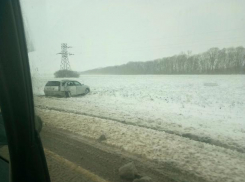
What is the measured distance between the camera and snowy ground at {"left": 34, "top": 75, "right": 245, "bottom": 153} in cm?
507

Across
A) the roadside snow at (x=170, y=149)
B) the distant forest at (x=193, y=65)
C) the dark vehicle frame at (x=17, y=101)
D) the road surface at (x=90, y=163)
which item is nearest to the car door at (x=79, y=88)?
the distant forest at (x=193, y=65)

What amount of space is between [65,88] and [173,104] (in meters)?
4.44

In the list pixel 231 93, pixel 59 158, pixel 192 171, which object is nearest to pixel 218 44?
pixel 231 93

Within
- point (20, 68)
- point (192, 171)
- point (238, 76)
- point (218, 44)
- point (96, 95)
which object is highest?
point (218, 44)

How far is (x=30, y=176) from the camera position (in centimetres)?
193

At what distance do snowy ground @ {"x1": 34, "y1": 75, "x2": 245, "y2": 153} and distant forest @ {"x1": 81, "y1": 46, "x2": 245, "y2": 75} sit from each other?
290 mm

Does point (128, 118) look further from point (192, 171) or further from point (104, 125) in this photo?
point (192, 171)

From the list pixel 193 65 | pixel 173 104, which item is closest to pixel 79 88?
pixel 173 104

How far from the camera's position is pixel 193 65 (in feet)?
17.7

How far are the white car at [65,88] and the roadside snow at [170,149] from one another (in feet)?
6.59

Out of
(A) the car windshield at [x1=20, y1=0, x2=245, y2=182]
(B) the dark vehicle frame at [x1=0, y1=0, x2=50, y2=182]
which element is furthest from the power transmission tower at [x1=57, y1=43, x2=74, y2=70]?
(B) the dark vehicle frame at [x1=0, y1=0, x2=50, y2=182]

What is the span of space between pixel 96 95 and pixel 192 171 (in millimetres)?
6152

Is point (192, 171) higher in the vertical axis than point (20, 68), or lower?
lower

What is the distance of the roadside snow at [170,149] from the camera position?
11.0ft
